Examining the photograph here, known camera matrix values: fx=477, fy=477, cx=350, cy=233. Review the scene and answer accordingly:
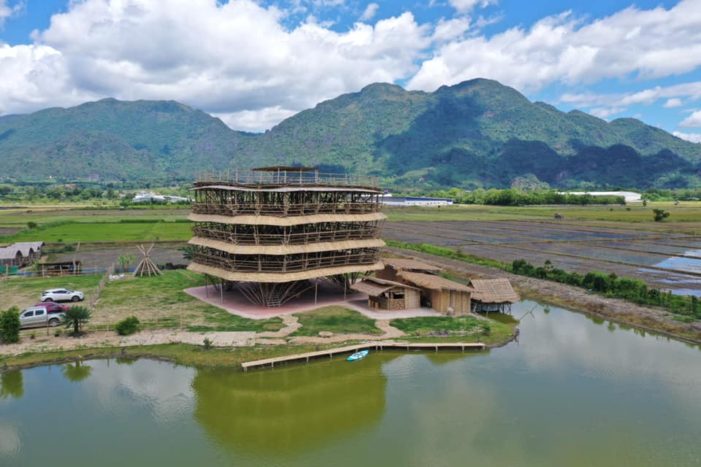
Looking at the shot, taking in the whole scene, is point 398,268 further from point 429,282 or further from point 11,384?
point 11,384

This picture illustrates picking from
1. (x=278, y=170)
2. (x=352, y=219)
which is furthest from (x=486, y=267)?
(x=278, y=170)

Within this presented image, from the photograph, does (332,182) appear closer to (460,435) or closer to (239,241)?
(239,241)

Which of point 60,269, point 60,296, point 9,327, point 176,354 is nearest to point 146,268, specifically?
point 60,269

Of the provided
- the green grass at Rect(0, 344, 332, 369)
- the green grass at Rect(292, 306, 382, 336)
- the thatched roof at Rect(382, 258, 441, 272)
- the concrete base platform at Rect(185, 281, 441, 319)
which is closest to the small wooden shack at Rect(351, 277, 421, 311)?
the concrete base platform at Rect(185, 281, 441, 319)

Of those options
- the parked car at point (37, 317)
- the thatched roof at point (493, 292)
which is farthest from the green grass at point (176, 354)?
the thatched roof at point (493, 292)

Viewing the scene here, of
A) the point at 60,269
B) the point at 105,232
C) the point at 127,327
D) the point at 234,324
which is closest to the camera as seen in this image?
the point at 127,327

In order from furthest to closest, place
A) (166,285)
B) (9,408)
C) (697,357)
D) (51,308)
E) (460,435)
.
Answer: (166,285) → (51,308) → (697,357) → (9,408) → (460,435)

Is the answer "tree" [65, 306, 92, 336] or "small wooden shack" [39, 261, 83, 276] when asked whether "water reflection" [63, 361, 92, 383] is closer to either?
"tree" [65, 306, 92, 336]
